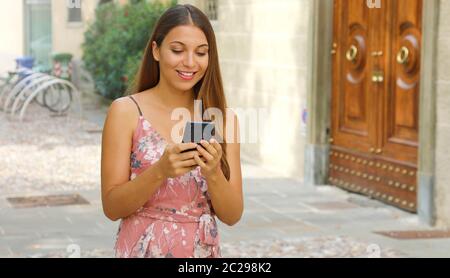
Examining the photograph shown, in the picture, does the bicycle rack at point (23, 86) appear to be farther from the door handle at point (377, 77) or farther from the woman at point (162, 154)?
the woman at point (162, 154)

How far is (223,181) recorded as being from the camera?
295 cm

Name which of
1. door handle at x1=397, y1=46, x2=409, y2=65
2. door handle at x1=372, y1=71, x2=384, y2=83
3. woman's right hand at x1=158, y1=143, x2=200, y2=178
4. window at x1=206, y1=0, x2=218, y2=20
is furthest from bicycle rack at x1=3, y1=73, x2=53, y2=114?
woman's right hand at x1=158, y1=143, x2=200, y2=178

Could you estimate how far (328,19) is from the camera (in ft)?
33.5

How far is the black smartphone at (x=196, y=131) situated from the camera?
281cm

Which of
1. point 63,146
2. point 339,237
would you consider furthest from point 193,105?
point 63,146

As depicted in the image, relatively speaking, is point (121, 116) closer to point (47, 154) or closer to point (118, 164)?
point (118, 164)

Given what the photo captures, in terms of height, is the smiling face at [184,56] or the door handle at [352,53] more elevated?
the smiling face at [184,56]

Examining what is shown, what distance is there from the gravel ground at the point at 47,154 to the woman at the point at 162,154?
719cm

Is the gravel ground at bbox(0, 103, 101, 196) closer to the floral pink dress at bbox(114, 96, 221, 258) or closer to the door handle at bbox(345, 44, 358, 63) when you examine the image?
the door handle at bbox(345, 44, 358, 63)

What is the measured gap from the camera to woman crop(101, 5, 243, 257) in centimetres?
302

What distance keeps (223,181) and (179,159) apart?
19 centimetres

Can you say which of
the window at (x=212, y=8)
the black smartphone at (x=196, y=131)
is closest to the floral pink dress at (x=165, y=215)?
the black smartphone at (x=196, y=131)
